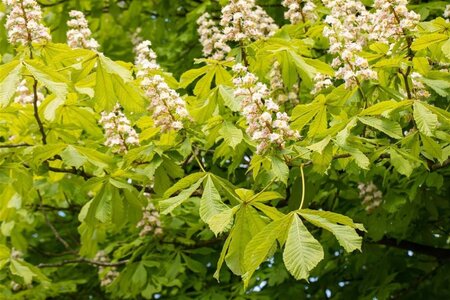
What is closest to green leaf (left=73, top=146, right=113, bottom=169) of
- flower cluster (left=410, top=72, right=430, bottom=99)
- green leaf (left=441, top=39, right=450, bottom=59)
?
flower cluster (left=410, top=72, right=430, bottom=99)

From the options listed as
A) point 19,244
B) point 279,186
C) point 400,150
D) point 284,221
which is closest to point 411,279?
point 279,186

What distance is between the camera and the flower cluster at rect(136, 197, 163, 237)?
471 centimetres

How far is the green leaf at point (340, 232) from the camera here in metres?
2.37

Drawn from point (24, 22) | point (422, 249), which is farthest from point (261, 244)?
point (422, 249)

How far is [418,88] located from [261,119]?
0.89 m

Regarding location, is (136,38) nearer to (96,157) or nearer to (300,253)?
(96,157)

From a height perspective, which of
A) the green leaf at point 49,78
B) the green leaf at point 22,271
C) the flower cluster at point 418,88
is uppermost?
the green leaf at point 49,78

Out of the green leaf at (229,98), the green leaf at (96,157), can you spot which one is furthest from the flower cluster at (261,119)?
the green leaf at (96,157)

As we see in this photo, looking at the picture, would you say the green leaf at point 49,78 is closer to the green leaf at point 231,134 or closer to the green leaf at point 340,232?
the green leaf at point 231,134

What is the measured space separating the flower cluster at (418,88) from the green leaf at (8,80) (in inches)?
67.9

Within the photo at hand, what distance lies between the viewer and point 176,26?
6.35 meters

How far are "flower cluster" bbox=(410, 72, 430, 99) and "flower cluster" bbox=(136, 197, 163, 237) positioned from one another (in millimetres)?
2101

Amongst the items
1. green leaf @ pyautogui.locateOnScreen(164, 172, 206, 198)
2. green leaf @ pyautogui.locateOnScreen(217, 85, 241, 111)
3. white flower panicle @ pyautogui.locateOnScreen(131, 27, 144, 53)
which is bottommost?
white flower panicle @ pyautogui.locateOnScreen(131, 27, 144, 53)

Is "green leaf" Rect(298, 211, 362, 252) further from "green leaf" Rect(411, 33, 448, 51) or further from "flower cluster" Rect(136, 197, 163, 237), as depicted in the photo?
"flower cluster" Rect(136, 197, 163, 237)
